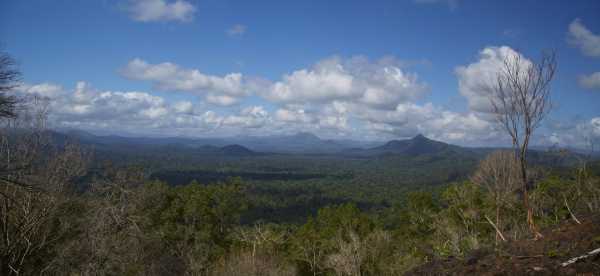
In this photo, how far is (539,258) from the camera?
789cm

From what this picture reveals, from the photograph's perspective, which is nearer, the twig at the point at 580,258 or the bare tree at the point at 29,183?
the twig at the point at 580,258

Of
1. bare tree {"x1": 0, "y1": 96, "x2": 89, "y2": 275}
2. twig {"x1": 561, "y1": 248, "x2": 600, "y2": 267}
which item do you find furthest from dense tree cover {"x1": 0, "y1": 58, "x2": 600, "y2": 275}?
A: twig {"x1": 561, "y1": 248, "x2": 600, "y2": 267}

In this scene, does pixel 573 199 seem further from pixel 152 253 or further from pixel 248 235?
pixel 152 253

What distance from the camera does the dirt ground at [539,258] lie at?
264 inches

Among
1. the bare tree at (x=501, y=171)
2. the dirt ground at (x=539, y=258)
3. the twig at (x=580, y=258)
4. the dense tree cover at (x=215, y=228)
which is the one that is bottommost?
the dense tree cover at (x=215, y=228)

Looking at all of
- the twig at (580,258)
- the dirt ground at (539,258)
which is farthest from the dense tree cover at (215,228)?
the twig at (580,258)

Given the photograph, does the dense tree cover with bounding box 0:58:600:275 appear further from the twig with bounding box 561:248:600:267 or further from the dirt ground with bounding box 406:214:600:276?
the twig with bounding box 561:248:600:267

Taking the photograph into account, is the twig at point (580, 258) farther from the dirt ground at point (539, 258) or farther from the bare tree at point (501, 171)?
the bare tree at point (501, 171)

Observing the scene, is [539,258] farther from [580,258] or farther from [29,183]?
[29,183]

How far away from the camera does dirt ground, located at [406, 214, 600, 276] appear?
6.71 m

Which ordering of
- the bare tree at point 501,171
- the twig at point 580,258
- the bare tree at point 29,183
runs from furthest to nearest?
the bare tree at point 501,171 → the bare tree at point 29,183 → the twig at point 580,258

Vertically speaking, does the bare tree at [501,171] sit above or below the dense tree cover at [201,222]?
above

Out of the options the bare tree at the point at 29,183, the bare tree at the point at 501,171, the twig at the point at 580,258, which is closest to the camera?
the twig at the point at 580,258

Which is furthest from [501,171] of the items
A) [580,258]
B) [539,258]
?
[580,258]
